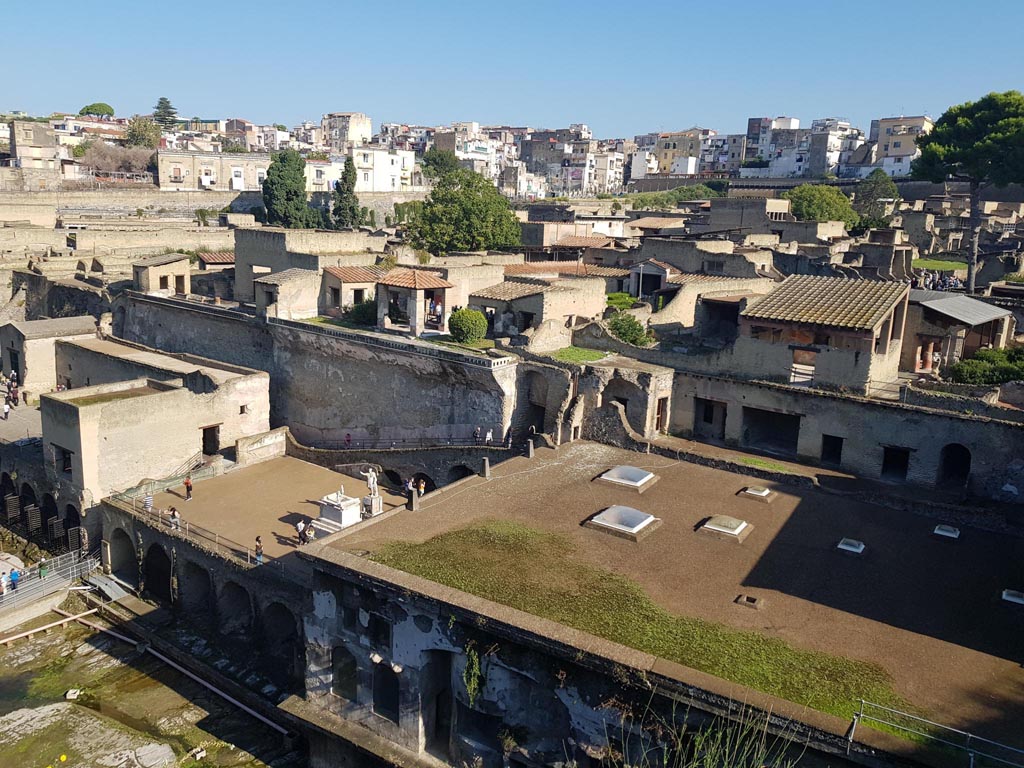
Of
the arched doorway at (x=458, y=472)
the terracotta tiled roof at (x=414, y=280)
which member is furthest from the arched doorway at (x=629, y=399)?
the terracotta tiled roof at (x=414, y=280)

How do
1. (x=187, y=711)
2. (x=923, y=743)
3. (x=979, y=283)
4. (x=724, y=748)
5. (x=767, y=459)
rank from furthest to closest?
(x=979, y=283) < (x=767, y=459) < (x=187, y=711) < (x=724, y=748) < (x=923, y=743)

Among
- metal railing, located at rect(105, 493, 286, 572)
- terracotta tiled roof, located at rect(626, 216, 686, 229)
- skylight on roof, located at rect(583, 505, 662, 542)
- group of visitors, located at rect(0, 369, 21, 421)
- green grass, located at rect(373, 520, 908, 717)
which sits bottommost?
metal railing, located at rect(105, 493, 286, 572)

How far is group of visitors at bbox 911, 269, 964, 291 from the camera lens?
34844mm

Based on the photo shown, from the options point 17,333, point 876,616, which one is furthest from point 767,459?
point 17,333

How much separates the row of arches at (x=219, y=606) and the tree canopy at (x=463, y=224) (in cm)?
2241

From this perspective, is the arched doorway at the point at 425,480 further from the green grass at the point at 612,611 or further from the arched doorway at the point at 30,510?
the arched doorway at the point at 30,510

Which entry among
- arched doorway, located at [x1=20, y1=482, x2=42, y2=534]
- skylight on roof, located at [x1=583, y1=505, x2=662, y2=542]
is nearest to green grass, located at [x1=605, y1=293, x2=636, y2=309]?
skylight on roof, located at [x1=583, y1=505, x2=662, y2=542]

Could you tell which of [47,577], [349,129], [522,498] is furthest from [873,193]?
[349,129]

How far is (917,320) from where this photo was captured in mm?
24875

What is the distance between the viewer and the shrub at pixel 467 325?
27109 millimetres

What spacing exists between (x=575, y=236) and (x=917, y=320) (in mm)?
22273

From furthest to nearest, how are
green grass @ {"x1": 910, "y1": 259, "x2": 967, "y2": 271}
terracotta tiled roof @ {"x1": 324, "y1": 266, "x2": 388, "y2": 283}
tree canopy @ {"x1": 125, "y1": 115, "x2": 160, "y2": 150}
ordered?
tree canopy @ {"x1": 125, "y1": 115, "x2": 160, "y2": 150}, green grass @ {"x1": 910, "y1": 259, "x2": 967, "y2": 271}, terracotta tiled roof @ {"x1": 324, "y1": 266, "x2": 388, "y2": 283}

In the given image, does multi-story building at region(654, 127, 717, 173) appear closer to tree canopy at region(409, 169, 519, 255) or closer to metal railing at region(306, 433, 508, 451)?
tree canopy at region(409, 169, 519, 255)

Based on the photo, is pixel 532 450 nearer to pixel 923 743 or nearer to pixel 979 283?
pixel 923 743
